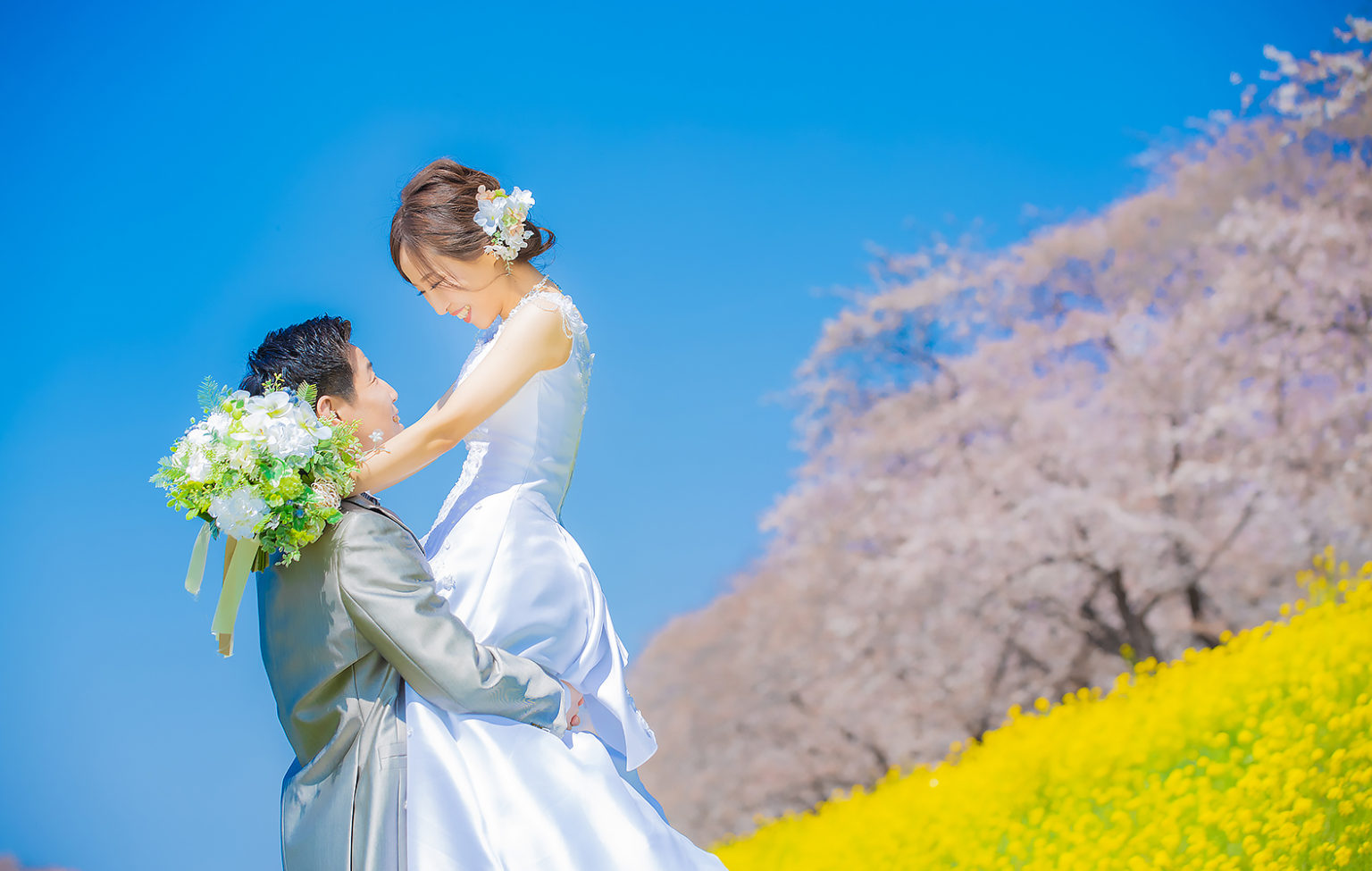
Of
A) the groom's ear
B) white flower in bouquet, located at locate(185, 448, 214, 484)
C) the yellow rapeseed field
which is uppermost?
the groom's ear

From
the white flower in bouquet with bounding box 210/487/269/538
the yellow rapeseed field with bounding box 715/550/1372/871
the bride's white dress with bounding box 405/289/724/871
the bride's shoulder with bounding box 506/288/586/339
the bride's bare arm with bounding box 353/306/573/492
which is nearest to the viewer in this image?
the white flower in bouquet with bounding box 210/487/269/538

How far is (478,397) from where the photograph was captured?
93.7 inches

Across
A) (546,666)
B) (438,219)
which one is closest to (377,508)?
(546,666)

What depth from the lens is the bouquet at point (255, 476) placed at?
2.03 metres

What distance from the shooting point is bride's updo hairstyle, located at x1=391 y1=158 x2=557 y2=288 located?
2576 mm

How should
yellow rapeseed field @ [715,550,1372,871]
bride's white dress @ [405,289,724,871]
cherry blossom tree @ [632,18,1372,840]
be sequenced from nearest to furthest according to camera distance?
1. bride's white dress @ [405,289,724,871]
2. yellow rapeseed field @ [715,550,1372,871]
3. cherry blossom tree @ [632,18,1372,840]

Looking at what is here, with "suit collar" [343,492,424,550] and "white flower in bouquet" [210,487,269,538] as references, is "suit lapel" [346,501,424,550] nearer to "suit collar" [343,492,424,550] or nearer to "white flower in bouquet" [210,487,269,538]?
"suit collar" [343,492,424,550]

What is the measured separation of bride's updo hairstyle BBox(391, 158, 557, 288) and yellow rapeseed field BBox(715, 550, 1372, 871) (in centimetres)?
345

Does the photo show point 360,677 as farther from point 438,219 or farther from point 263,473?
point 438,219

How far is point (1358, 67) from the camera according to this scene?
9664 millimetres

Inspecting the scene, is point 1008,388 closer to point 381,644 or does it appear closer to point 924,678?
point 924,678

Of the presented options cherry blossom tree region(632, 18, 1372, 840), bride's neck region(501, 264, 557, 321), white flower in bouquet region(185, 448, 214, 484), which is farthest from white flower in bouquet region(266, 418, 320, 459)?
cherry blossom tree region(632, 18, 1372, 840)

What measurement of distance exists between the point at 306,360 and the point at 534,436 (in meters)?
0.58

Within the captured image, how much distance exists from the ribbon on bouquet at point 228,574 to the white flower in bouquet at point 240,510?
90 millimetres
